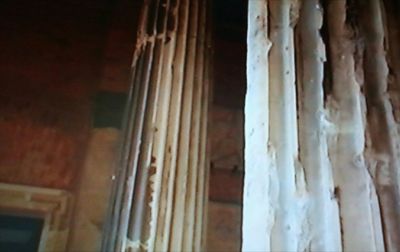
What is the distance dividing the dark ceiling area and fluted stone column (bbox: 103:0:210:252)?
1363 millimetres

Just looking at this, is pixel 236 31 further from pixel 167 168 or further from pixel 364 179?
pixel 364 179

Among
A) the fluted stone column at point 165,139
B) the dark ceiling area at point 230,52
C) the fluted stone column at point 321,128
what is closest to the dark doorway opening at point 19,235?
the fluted stone column at point 165,139

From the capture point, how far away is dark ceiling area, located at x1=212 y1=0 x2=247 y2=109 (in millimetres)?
4441

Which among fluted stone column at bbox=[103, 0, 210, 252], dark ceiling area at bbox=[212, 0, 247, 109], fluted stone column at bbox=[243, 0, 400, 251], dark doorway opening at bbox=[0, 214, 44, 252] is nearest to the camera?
fluted stone column at bbox=[243, 0, 400, 251]

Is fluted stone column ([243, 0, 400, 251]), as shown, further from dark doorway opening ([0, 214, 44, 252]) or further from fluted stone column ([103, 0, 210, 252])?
dark doorway opening ([0, 214, 44, 252])

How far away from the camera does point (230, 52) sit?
15.5 ft

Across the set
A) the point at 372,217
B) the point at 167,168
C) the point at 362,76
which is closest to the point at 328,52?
the point at 362,76

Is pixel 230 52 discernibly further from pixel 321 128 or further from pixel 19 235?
pixel 321 128

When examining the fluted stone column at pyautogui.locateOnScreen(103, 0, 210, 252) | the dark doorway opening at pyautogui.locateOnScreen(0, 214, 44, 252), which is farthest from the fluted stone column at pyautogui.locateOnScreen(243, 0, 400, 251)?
the dark doorway opening at pyautogui.locateOnScreen(0, 214, 44, 252)

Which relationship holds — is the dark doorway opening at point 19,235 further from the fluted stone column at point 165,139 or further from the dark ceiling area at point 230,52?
the dark ceiling area at point 230,52

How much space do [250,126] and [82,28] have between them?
4013mm

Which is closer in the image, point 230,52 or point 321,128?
point 321,128

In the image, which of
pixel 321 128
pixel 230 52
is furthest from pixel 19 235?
pixel 321 128

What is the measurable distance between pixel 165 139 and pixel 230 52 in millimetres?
2348
